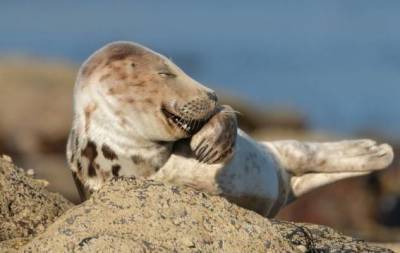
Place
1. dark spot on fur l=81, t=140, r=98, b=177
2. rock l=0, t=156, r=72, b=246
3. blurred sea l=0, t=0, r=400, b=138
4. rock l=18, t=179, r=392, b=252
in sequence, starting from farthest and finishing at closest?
blurred sea l=0, t=0, r=400, b=138, dark spot on fur l=81, t=140, r=98, b=177, rock l=0, t=156, r=72, b=246, rock l=18, t=179, r=392, b=252

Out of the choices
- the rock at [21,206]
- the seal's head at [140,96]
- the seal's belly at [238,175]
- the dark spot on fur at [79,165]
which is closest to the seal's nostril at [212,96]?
the seal's head at [140,96]

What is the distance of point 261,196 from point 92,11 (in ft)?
221

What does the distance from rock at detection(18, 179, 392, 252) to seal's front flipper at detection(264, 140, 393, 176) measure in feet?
7.71

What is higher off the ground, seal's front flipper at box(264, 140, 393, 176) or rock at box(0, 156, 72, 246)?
rock at box(0, 156, 72, 246)

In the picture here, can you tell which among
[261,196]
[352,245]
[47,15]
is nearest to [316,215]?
[261,196]

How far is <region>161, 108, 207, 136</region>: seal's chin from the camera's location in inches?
302

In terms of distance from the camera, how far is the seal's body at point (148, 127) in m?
7.67

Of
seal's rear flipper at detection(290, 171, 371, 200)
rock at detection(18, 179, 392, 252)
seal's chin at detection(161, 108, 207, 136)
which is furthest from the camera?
seal's rear flipper at detection(290, 171, 371, 200)

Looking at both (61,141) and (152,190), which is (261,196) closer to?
(152,190)

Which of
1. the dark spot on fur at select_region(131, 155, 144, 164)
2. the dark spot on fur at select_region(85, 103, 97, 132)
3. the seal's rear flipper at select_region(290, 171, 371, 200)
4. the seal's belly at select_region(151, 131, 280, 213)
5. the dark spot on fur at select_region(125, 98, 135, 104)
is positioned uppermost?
the dark spot on fur at select_region(125, 98, 135, 104)

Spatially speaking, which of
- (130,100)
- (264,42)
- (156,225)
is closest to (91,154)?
(130,100)

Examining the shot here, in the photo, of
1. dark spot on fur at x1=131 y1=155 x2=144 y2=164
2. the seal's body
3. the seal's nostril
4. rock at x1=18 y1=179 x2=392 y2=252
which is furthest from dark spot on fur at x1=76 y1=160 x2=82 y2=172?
rock at x1=18 y1=179 x2=392 y2=252

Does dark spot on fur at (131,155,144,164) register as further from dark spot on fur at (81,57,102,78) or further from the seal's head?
dark spot on fur at (81,57,102,78)

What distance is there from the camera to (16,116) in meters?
21.9
